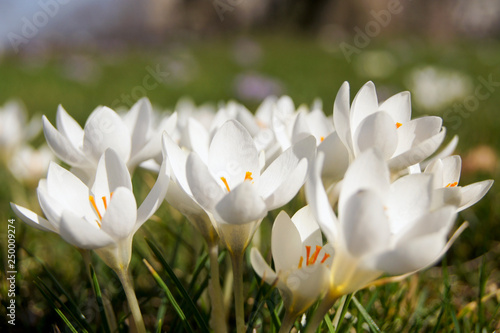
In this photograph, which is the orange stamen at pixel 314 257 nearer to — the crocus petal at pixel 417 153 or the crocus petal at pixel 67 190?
the crocus petal at pixel 417 153

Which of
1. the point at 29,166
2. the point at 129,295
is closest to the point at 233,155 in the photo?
the point at 129,295

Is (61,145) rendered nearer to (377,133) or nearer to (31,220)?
(31,220)

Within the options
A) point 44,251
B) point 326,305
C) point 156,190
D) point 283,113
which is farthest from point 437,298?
point 44,251

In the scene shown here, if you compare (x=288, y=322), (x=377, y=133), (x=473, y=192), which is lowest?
(x=288, y=322)

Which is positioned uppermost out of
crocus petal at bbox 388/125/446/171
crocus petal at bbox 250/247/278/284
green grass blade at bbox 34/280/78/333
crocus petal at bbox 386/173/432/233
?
crocus petal at bbox 388/125/446/171

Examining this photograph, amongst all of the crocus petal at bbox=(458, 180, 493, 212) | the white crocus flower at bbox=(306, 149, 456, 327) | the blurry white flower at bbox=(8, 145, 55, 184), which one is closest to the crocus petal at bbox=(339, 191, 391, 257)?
the white crocus flower at bbox=(306, 149, 456, 327)

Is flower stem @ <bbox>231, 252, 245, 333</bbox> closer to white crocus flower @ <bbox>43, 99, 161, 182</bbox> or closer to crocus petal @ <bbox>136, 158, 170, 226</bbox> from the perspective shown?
crocus petal @ <bbox>136, 158, 170, 226</bbox>
